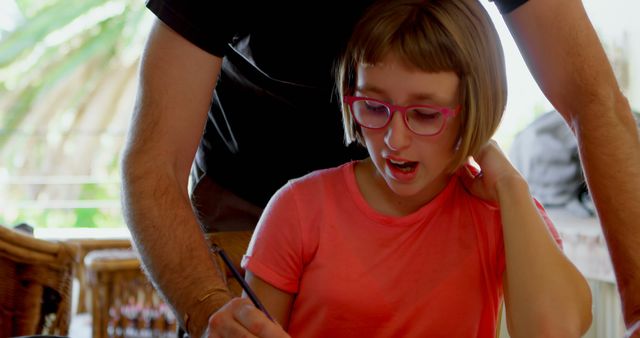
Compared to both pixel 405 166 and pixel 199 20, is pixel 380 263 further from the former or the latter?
pixel 199 20

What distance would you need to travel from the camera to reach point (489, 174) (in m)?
1.32

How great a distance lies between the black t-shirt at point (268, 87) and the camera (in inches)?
52.0

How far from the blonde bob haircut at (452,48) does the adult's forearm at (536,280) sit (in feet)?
0.38

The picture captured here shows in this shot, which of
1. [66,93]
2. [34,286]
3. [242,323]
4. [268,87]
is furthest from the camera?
[66,93]

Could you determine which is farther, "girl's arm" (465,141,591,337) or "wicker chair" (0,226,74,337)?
"wicker chair" (0,226,74,337)

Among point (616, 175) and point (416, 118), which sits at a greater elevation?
point (416, 118)

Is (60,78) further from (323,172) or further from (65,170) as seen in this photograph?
(323,172)

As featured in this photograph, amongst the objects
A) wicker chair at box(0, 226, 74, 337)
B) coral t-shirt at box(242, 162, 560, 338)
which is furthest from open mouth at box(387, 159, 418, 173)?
wicker chair at box(0, 226, 74, 337)

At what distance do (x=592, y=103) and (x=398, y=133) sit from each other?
0.33 meters

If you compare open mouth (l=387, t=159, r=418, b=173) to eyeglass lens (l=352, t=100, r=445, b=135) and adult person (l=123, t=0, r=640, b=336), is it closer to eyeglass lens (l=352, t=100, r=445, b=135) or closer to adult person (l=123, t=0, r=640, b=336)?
eyeglass lens (l=352, t=100, r=445, b=135)

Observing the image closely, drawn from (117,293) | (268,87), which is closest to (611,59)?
(117,293)

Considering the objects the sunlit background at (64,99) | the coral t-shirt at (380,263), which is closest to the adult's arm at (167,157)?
the coral t-shirt at (380,263)

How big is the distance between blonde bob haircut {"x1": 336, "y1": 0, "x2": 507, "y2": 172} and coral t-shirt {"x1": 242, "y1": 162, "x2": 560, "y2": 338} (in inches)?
4.7

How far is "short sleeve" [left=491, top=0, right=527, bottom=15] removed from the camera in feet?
4.27
